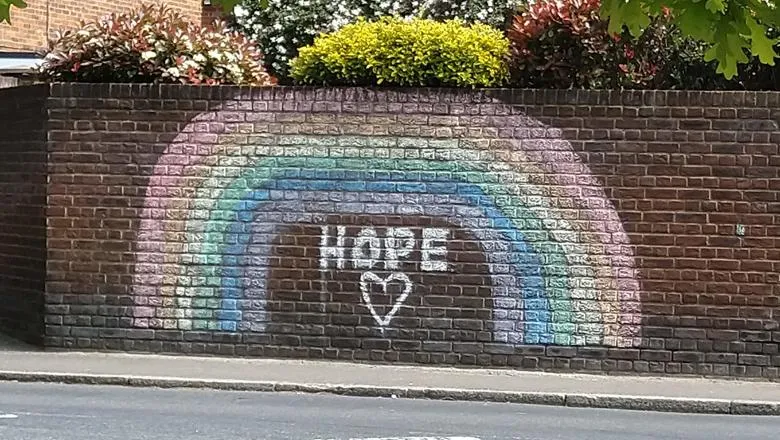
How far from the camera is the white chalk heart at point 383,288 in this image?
35.2ft

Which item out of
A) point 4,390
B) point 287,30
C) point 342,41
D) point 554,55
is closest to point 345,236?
point 342,41

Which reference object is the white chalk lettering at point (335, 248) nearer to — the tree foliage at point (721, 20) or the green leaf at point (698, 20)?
the tree foliage at point (721, 20)

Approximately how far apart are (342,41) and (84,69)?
274 centimetres

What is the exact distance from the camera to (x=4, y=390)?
373 inches

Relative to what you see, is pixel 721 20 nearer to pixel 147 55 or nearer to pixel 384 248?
pixel 384 248

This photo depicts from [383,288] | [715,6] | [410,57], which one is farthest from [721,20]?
[383,288]

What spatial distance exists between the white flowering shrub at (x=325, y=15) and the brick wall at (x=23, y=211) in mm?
3774

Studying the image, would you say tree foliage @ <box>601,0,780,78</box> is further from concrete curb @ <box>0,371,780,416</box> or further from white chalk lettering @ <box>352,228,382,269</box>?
white chalk lettering @ <box>352,228,382,269</box>

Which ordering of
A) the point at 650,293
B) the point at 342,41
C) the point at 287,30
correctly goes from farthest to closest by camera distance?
1. the point at 287,30
2. the point at 342,41
3. the point at 650,293

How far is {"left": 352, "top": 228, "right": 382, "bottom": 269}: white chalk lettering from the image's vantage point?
1075 centimetres

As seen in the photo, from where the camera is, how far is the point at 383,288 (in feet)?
35.3

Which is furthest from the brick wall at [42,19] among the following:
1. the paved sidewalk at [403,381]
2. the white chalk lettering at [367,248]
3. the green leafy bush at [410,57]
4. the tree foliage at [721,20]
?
the tree foliage at [721,20]

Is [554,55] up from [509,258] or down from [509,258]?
up

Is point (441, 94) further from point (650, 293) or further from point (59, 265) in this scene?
point (59, 265)
